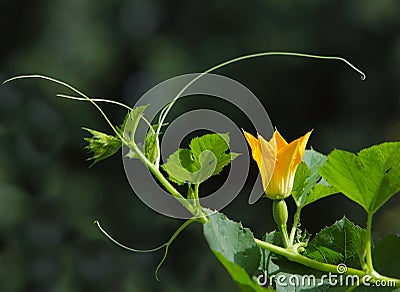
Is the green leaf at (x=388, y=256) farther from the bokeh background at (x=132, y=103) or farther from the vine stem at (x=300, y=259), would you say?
the bokeh background at (x=132, y=103)

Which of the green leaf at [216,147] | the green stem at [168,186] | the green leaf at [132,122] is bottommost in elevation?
the green stem at [168,186]

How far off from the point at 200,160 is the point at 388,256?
0.07m

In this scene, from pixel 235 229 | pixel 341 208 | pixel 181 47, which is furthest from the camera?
pixel 181 47

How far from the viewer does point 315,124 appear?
1.75 meters

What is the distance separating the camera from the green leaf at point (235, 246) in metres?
0.21

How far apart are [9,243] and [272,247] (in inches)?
60.6

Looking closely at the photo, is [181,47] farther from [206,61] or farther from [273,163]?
[273,163]

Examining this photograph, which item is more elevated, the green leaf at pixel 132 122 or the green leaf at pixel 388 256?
the green leaf at pixel 132 122

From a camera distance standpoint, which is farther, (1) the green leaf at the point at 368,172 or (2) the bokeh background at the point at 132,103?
(2) the bokeh background at the point at 132,103

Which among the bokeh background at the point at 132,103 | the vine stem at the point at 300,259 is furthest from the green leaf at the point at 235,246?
the bokeh background at the point at 132,103

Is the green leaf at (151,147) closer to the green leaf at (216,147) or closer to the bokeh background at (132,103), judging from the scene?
the green leaf at (216,147)

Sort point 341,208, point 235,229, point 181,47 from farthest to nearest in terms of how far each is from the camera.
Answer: point 181,47, point 341,208, point 235,229

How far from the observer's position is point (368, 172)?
0.23m

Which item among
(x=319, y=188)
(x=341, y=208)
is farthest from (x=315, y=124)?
(x=319, y=188)
